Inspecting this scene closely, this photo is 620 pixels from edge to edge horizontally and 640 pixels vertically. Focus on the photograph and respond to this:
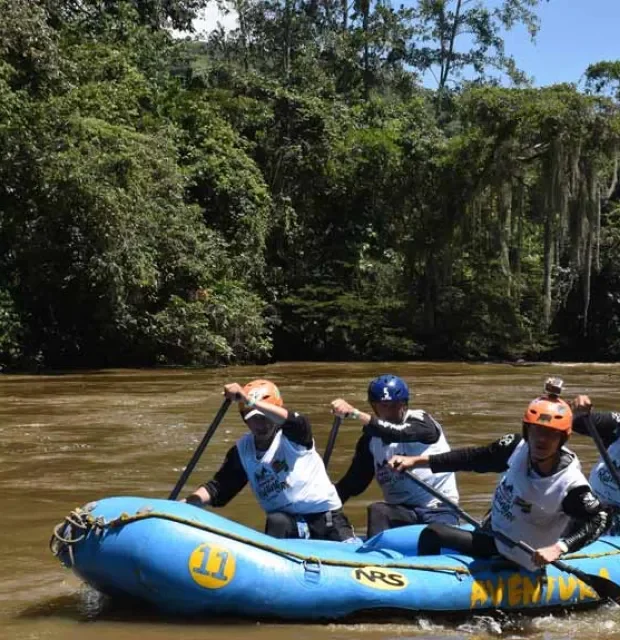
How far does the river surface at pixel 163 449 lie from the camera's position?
562cm

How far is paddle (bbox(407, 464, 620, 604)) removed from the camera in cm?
578

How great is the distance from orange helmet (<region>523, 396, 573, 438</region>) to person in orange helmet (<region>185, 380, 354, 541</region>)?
1.28 metres

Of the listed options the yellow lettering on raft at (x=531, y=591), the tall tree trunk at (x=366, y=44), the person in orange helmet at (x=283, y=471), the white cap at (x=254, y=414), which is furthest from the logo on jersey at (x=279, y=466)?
the tall tree trunk at (x=366, y=44)

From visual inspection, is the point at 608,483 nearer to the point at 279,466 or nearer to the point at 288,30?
the point at 279,466

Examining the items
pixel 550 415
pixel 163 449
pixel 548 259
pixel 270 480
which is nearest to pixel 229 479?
pixel 270 480

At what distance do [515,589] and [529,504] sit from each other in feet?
1.65

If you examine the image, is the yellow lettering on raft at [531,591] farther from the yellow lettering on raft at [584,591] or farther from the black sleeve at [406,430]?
the black sleeve at [406,430]

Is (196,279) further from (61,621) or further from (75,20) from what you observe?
(61,621)

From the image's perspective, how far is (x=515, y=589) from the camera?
19.2 feet

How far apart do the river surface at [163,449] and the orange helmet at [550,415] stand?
111cm

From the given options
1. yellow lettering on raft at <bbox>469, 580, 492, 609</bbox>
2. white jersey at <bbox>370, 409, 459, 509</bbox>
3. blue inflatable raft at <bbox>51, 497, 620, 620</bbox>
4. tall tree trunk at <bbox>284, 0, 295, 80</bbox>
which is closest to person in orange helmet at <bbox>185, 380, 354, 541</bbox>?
blue inflatable raft at <bbox>51, 497, 620, 620</bbox>

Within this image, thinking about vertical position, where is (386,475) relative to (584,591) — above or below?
above

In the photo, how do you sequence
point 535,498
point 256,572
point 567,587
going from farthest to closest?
point 567,587
point 535,498
point 256,572

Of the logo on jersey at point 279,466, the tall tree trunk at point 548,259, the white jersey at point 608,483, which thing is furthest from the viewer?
the tall tree trunk at point 548,259
